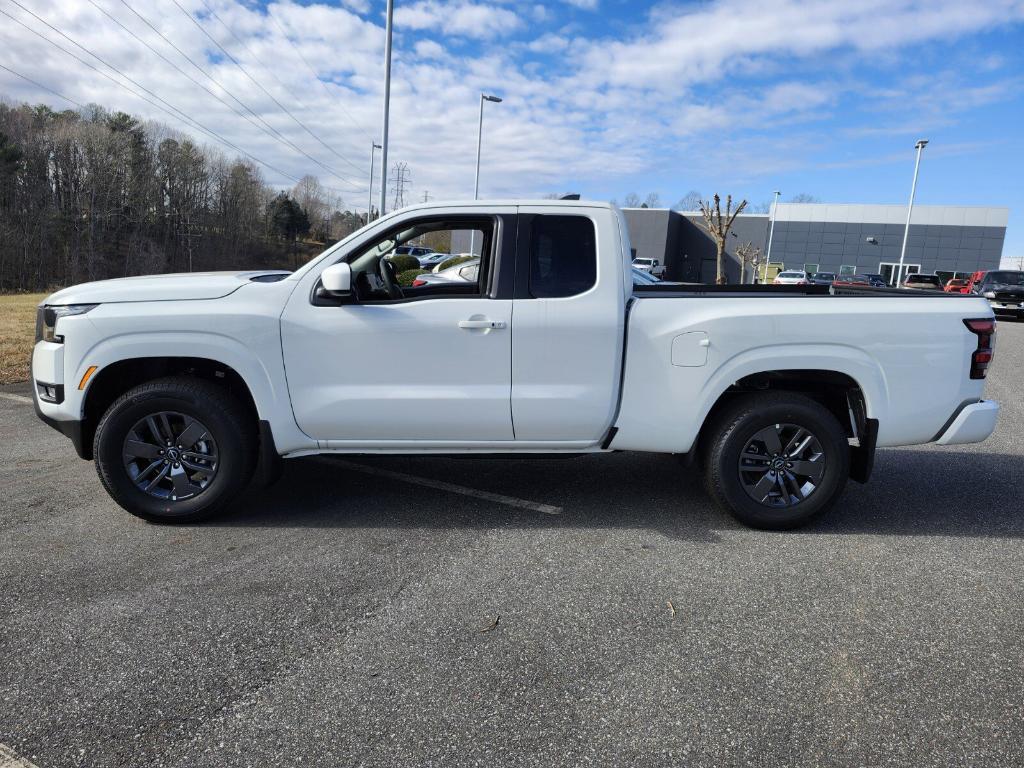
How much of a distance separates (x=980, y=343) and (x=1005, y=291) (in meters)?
24.5

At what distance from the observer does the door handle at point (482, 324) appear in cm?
406

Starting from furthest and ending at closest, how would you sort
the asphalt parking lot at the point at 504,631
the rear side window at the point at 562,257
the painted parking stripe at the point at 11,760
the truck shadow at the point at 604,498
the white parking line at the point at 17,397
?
the white parking line at the point at 17,397, the truck shadow at the point at 604,498, the rear side window at the point at 562,257, the asphalt parking lot at the point at 504,631, the painted parking stripe at the point at 11,760

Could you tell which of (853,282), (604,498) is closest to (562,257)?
(604,498)

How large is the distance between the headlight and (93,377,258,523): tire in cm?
54

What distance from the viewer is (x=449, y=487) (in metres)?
5.05

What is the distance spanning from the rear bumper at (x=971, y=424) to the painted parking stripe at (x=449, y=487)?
2463mm

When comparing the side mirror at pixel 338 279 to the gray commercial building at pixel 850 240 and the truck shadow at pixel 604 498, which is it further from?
the gray commercial building at pixel 850 240

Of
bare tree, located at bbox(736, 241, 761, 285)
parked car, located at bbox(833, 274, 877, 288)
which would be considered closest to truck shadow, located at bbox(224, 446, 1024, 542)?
parked car, located at bbox(833, 274, 877, 288)

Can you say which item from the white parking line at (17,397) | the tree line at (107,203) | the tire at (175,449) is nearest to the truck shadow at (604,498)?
the tire at (175,449)

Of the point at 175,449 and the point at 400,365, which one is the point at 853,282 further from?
the point at 175,449

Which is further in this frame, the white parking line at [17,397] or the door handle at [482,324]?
the white parking line at [17,397]

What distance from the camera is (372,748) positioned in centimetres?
230

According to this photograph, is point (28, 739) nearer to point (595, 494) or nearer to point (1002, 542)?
point (595, 494)

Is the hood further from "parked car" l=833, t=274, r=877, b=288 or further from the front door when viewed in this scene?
"parked car" l=833, t=274, r=877, b=288
